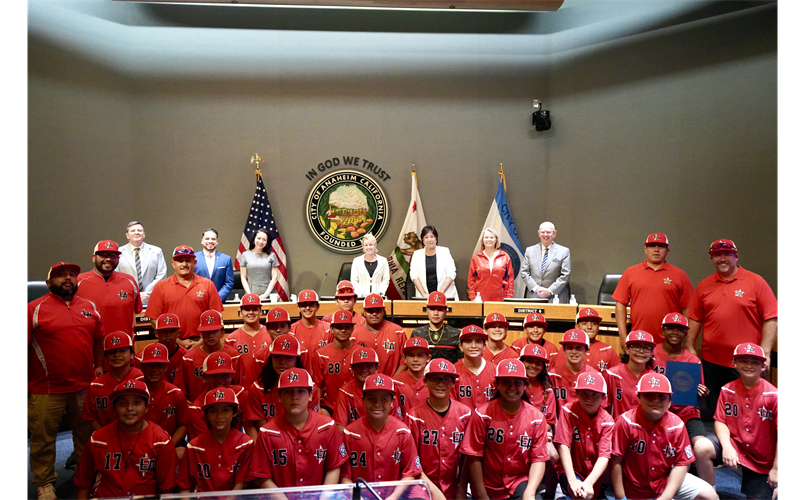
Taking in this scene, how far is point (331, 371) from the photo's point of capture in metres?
5.04

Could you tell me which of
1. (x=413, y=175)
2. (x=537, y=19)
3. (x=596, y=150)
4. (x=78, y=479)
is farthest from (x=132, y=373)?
(x=537, y=19)

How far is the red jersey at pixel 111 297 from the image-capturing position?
16.9 ft

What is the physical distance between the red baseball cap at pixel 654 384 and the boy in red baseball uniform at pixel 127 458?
3284 mm

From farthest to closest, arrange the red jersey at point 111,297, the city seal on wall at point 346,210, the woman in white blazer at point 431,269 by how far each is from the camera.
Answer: the city seal on wall at point 346,210, the woman in white blazer at point 431,269, the red jersey at point 111,297

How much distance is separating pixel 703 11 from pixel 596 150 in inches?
89.4

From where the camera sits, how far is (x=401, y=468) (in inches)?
152

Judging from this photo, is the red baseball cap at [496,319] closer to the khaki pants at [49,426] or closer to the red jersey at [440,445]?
the red jersey at [440,445]

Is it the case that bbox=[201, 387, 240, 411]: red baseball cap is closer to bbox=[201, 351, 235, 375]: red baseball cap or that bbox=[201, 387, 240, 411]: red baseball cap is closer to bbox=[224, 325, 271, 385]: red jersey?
bbox=[201, 351, 235, 375]: red baseball cap

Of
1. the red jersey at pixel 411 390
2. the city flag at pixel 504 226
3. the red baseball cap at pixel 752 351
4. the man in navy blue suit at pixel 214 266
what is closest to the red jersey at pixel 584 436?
the red jersey at pixel 411 390

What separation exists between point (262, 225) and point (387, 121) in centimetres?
264

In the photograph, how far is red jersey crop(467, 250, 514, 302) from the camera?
725cm

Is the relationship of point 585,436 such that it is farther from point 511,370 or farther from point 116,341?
point 116,341

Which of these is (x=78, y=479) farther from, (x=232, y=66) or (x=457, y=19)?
(x=457, y=19)

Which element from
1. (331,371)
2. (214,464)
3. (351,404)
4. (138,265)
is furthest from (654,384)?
(138,265)
